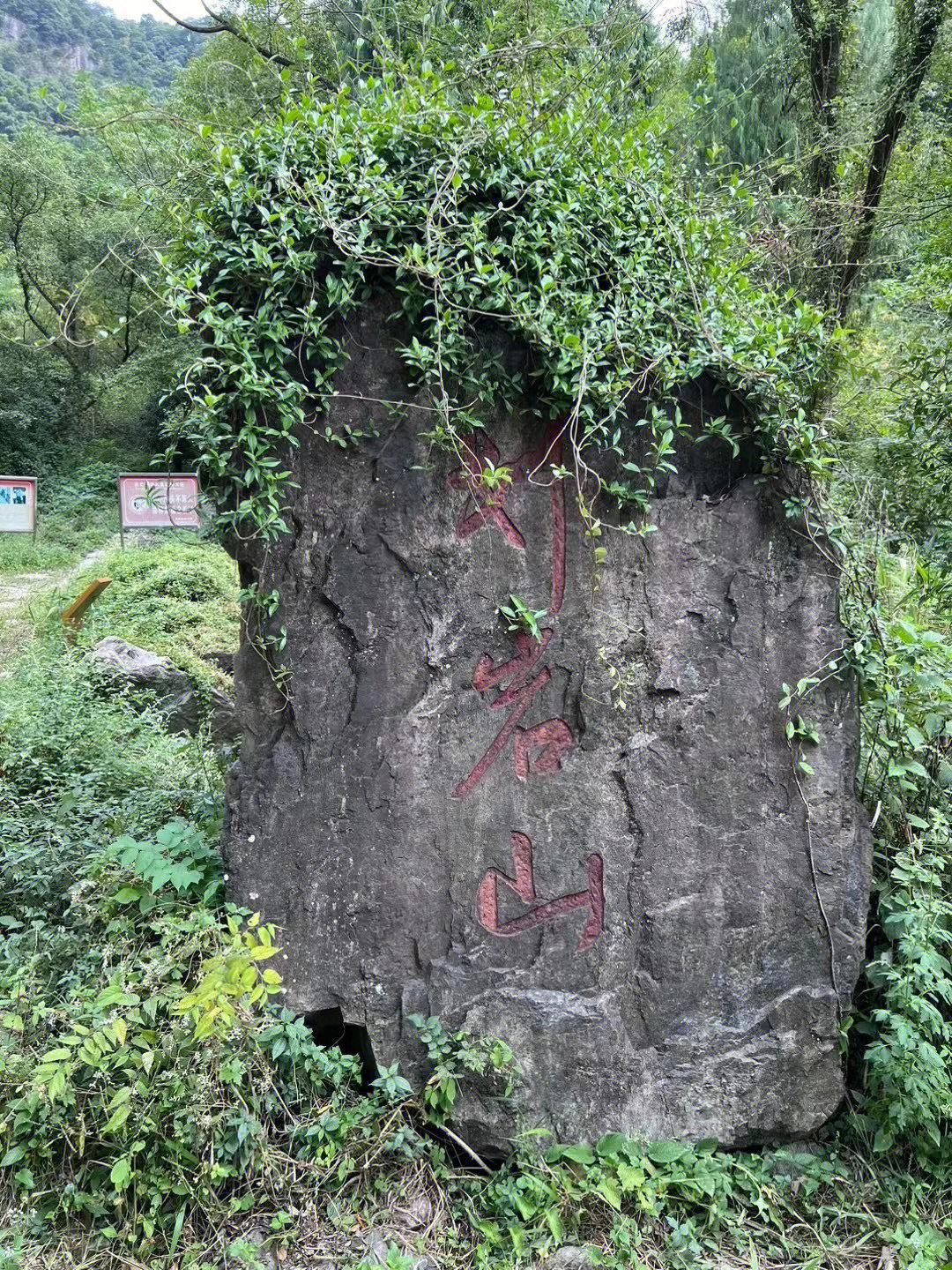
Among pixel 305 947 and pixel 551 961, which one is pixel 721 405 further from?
pixel 305 947

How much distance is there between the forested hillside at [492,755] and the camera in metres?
2.65

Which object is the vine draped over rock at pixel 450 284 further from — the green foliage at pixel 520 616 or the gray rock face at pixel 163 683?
the gray rock face at pixel 163 683

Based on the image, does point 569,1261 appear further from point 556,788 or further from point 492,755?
point 492,755

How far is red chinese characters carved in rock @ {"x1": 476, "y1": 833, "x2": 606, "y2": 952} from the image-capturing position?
117 inches

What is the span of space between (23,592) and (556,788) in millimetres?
9167

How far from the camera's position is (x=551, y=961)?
2.96m

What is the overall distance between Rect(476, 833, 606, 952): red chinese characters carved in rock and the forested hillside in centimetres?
1

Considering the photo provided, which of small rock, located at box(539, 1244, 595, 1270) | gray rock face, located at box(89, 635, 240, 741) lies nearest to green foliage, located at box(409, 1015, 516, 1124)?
small rock, located at box(539, 1244, 595, 1270)

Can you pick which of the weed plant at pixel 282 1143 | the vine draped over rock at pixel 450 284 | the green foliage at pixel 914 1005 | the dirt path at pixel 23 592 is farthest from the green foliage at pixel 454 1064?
the dirt path at pixel 23 592

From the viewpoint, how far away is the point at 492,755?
9.74 ft

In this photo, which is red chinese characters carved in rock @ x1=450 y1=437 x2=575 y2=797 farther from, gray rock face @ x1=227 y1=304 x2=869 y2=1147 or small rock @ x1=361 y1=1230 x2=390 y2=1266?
small rock @ x1=361 y1=1230 x2=390 y2=1266

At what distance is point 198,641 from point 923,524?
593 cm

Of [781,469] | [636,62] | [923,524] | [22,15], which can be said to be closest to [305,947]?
[781,469]

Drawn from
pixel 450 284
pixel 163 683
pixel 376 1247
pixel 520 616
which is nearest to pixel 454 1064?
pixel 376 1247
